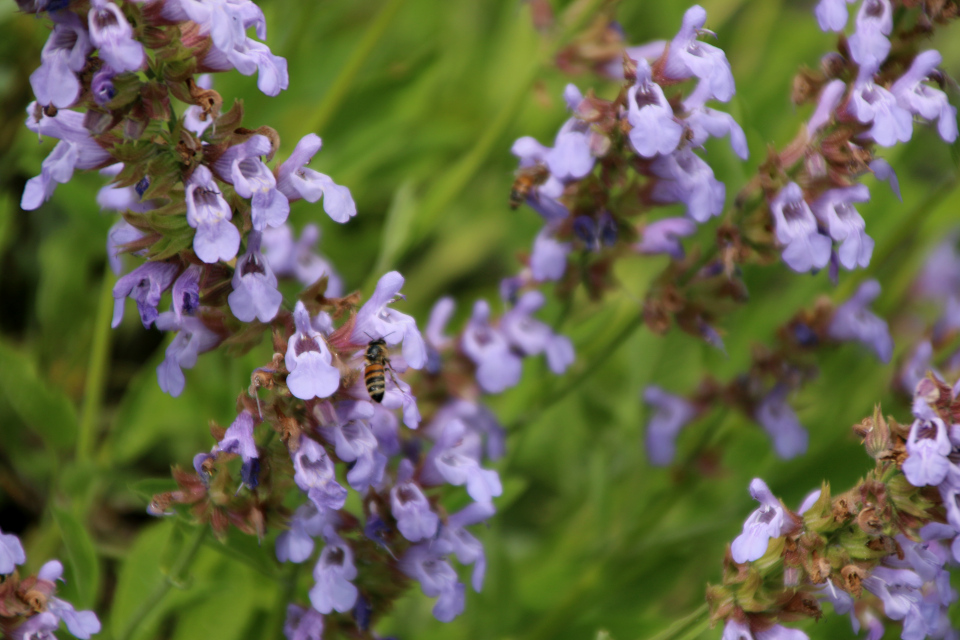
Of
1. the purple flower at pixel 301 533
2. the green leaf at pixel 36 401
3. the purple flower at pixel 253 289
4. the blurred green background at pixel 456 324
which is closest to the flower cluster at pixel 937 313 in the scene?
the blurred green background at pixel 456 324

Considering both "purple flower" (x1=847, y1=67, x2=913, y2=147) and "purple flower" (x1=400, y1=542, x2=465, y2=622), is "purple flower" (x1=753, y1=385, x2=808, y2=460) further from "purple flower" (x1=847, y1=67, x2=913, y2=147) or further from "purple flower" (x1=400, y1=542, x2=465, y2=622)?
"purple flower" (x1=400, y1=542, x2=465, y2=622)

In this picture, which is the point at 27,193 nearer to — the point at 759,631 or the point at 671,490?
the point at 759,631

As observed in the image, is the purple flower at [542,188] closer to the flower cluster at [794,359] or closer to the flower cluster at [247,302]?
the flower cluster at [247,302]

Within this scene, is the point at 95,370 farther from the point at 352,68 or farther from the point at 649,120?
the point at 649,120

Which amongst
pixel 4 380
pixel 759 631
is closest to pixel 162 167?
pixel 4 380

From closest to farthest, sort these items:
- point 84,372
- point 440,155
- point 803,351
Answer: point 803,351, point 84,372, point 440,155

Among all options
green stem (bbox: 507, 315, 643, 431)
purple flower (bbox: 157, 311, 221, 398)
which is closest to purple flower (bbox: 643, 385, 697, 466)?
green stem (bbox: 507, 315, 643, 431)

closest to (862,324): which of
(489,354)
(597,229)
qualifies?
(597,229)
